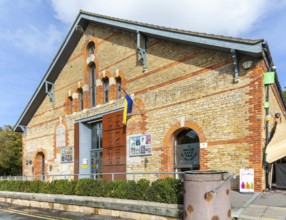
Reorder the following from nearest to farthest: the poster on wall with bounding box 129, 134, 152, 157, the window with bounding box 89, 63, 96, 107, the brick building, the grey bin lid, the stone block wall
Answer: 1. the grey bin lid
2. the stone block wall
3. the brick building
4. the poster on wall with bounding box 129, 134, 152, 157
5. the window with bounding box 89, 63, 96, 107

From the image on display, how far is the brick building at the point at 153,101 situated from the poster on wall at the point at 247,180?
22 centimetres

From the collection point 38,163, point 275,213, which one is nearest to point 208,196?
point 275,213

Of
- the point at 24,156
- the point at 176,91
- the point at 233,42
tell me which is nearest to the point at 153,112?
the point at 176,91

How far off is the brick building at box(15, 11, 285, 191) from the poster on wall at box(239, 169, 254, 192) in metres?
0.22

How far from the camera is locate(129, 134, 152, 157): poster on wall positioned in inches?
634

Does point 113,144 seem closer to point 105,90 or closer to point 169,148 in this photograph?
point 105,90

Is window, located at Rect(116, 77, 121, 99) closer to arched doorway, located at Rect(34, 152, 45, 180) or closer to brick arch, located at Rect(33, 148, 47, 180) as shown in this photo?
brick arch, located at Rect(33, 148, 47, 180)

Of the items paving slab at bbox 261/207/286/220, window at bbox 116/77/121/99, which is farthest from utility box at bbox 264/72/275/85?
window at bbox 116/77/121/99

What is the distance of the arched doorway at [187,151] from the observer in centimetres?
1447

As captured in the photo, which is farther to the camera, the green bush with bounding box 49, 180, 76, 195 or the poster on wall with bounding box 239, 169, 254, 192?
the green bush with bounding box 49, 180, 76, 195

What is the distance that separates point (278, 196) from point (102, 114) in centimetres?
1174

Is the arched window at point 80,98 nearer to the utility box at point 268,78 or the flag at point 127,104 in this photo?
the flag at point 127,104

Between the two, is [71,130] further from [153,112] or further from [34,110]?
[153,112]

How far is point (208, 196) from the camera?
7.79 metres
